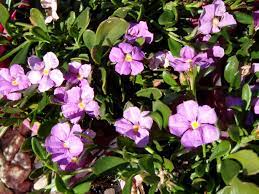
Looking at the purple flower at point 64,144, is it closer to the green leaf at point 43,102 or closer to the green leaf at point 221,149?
the green leaf at point 43,102

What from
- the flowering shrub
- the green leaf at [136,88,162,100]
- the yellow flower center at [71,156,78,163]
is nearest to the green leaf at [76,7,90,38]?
A: the flowering shrub

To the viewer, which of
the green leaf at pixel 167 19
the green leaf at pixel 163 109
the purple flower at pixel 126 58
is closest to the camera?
the green leaf at pixel 163 109

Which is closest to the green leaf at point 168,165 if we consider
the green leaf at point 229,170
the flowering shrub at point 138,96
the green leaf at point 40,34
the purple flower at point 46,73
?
the flowering shrub at point 138,96

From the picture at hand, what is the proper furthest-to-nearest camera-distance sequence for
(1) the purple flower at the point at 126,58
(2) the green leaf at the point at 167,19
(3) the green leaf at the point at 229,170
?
(2) the green leaf at the point at 167,19, (1) the purple flower at the point at 126,58, (3) the green leaf at the point at 229,170

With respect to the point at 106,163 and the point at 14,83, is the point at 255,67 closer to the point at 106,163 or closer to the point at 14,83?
the point at 106,163

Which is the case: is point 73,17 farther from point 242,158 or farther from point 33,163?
point 242,158

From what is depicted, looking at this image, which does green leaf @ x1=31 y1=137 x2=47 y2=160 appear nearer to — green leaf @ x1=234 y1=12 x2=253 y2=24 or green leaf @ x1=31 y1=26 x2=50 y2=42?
green leaf @ x1=31 y1=26 x2=50 y2=42

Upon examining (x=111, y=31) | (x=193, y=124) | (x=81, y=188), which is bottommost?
(x=81, y=188)

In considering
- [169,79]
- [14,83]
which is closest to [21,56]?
[14,83]
